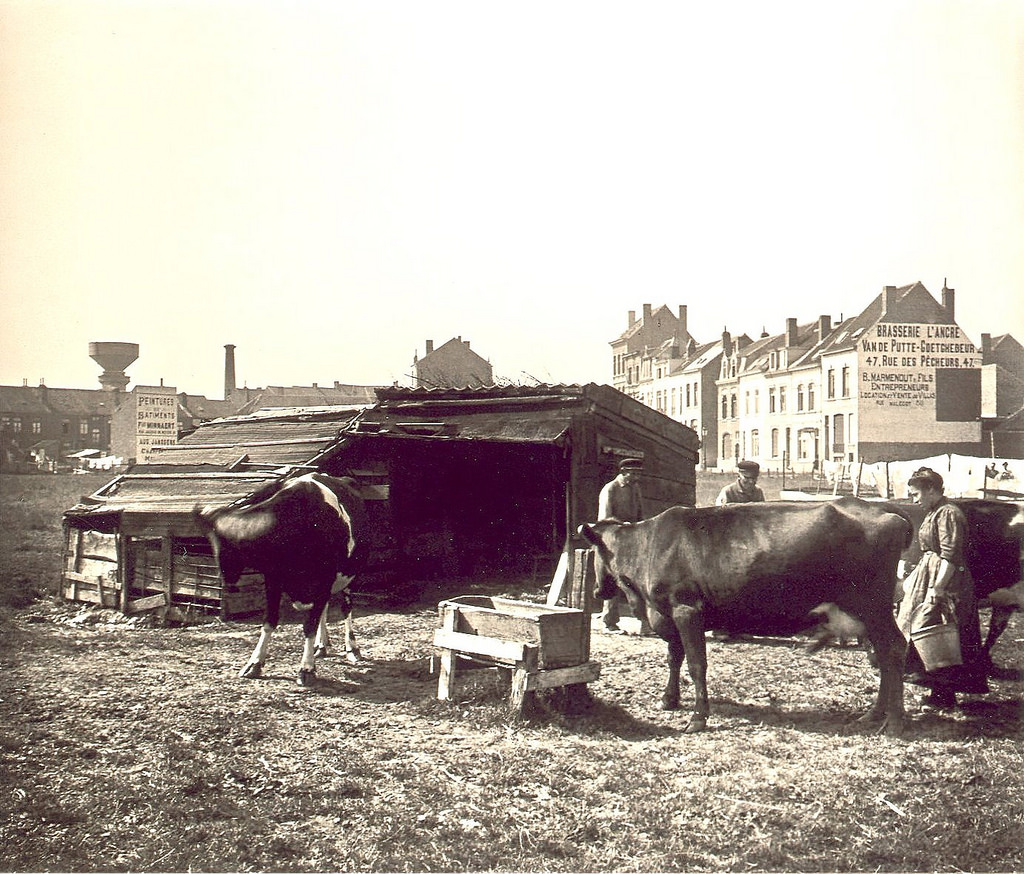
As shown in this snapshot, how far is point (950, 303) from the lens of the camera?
1950 inches

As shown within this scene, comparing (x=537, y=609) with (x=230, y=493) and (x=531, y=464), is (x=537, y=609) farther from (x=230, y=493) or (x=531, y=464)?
(x=531, y=464)

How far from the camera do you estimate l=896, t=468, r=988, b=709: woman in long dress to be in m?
6.90

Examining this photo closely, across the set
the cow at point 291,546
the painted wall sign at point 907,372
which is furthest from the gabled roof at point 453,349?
the cow at point 291,546

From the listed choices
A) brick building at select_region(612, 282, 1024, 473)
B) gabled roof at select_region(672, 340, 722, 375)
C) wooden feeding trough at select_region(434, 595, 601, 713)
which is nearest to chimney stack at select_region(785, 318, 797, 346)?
brick building at select_region(612, 282, 1024, 473)

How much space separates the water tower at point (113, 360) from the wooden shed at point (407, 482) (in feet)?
5.67

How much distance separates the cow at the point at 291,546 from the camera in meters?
8.62

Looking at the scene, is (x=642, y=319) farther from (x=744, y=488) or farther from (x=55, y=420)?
(x=744, y=488)

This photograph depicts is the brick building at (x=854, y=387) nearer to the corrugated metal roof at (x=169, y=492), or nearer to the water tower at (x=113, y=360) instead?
the corrugated metal roof at (x=169, y=492)

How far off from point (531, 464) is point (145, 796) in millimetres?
12155

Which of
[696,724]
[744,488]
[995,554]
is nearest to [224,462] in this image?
[744,488]

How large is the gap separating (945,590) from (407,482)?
975 cm

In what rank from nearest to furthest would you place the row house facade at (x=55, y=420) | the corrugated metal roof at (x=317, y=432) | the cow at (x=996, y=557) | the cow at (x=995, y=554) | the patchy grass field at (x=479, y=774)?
the patchy grass field at (x=479, y=774) < the cow at (x=996, y=557) < the cow at (x=995, y=554) < the corrugated metal roof at (x=317, y=432) < the row house facade at (x=55, y=420)

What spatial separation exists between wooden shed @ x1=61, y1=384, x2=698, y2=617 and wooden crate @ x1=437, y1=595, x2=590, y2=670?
4610 millimetres

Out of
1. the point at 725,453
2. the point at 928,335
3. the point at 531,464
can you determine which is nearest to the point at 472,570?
the point at 531,464
